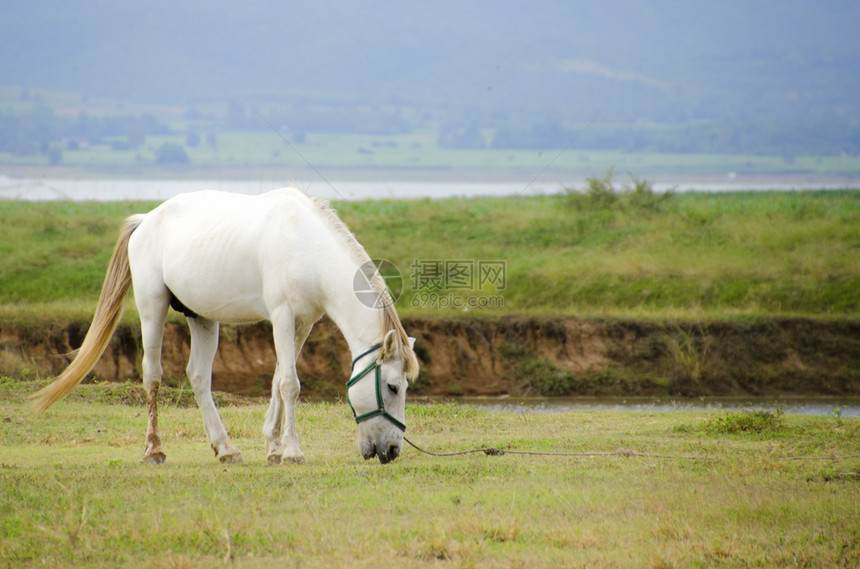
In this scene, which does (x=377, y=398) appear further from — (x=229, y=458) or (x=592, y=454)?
(x=592, y=454)

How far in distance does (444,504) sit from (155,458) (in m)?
3.16

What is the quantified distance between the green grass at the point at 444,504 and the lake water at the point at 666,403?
642cm

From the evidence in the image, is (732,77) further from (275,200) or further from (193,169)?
(275,200)

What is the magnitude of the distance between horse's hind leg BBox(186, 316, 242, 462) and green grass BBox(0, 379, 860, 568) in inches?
8.2

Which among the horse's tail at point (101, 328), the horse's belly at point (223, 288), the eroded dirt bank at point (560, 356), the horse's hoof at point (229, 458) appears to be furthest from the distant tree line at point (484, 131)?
the horse's hoof at point (229, 458)

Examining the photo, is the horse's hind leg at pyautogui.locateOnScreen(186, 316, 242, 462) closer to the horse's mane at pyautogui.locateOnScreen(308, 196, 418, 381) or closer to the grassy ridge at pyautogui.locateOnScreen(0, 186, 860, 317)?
the horse's mane at pyautogui.locateOnScreen(308, 196, 418, 381)

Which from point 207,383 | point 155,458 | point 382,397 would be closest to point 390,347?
point 382,397

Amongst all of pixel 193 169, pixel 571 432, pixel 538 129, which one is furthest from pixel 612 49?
pixel 571 432

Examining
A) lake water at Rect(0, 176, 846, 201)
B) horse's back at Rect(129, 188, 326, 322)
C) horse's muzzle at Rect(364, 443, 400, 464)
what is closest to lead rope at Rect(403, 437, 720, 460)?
horse's muzzle at Rect(364, 443, 400, 464)

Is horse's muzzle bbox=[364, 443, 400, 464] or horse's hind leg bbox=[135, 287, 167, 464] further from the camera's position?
horse's hind leg bbox=[135, 287, 167, 464]

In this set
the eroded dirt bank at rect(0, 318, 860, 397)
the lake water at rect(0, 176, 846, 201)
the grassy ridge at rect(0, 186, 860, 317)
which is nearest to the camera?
the eroded dirt bank at rect(0, 318, 860, 397)

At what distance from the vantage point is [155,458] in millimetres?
7941

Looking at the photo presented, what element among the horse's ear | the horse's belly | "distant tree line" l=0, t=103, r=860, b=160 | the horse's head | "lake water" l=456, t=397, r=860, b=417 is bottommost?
"lake water" l=456, t=397, r=860, b=417

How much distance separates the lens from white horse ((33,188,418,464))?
24.4 ft
